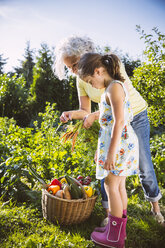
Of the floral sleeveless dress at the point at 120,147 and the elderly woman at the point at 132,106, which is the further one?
the elderly woman at the point at 132,106

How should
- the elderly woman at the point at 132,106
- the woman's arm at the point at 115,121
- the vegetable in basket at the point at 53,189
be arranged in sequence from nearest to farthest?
1. the woman's arm at the point at 115,121
2. the elderly woman at the point at 132,106
3. the vegetable in basket at the point at 53,189

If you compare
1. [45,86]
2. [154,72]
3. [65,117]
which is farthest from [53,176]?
[45,86]

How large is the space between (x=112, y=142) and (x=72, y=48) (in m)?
0.90

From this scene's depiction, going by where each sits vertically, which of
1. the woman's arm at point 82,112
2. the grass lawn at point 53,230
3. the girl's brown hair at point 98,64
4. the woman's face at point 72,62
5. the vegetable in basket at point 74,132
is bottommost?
the grass lawn at point 53,230

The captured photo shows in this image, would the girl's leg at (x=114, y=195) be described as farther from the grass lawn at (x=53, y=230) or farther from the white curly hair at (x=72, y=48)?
the white curly hair at (x=72, y=48)

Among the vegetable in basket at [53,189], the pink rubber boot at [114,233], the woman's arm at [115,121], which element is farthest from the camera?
the vegetable in basket at [53,189]

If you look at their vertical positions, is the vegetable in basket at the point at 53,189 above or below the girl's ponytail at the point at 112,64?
below

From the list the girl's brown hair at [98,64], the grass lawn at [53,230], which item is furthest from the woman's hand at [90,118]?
the grass lawn at [53,230]

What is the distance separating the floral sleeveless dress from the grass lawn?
1.93 ft

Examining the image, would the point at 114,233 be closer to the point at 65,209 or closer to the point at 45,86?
the point at 65,209

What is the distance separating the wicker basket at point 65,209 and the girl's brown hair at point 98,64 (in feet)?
3.36

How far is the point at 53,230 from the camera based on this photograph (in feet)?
5.99

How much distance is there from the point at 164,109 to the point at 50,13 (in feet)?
6.83

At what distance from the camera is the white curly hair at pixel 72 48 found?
1858 mm
